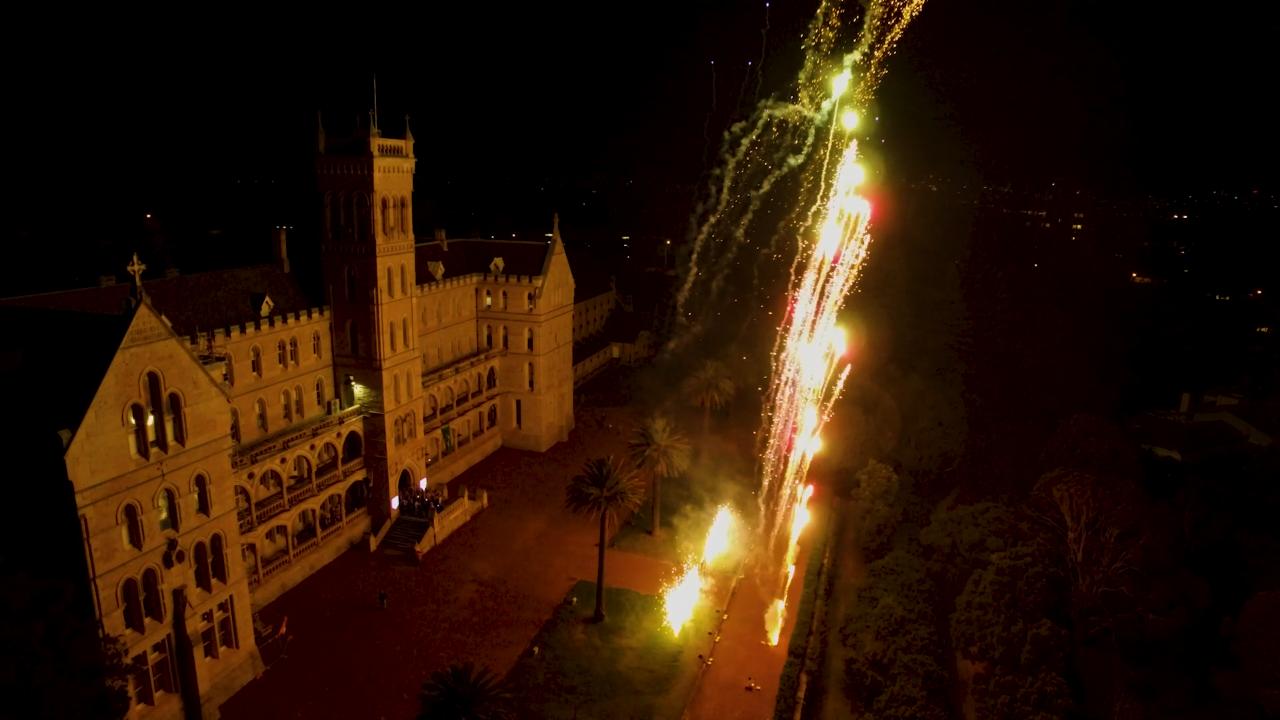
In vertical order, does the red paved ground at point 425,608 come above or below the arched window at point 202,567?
below

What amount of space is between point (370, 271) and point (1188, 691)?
4051 centimetres

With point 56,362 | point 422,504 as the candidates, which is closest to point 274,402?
point 422,504

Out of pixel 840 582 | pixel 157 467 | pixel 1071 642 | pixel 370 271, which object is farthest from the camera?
pixel 370 271

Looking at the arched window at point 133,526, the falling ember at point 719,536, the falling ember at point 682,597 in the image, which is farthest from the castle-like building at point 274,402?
the falling ember at point 719,536

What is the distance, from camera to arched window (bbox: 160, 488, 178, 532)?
29.1m

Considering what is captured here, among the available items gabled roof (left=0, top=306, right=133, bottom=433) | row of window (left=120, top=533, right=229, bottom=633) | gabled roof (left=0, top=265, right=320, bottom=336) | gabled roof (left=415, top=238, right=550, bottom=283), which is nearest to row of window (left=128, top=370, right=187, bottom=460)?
gabled roof (left=0, top=306, right=133, bottom=433)

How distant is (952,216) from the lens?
7119cm

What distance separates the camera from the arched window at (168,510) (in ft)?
95.5

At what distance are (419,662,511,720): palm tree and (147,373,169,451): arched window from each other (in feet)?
45.6

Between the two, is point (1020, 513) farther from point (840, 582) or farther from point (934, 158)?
point (934, 158)

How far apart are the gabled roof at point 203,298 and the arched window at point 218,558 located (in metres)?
10.5

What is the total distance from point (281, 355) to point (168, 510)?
13760mm

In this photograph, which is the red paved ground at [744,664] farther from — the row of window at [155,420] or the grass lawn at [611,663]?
the row of window at [155,420]

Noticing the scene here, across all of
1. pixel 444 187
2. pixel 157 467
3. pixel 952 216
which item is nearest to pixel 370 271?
pixel 157 467
